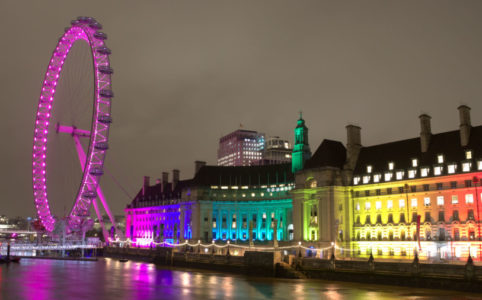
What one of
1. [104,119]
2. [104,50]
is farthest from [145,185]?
[104,50]

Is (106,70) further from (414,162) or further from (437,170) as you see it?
(437,170)

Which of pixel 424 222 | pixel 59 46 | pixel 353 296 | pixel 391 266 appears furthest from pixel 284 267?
pixel 59 46

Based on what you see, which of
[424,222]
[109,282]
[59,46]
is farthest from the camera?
[59,46]

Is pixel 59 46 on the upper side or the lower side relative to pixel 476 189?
upper

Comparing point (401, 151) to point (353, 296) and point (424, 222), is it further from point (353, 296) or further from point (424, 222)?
point (353, 296)

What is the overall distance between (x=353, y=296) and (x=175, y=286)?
21.0 metres

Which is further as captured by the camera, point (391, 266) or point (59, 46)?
point (59, 46)

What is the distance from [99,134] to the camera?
349 feet

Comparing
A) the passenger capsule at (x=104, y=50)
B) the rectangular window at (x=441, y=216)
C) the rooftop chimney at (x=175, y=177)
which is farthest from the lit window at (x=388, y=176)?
the rooftop chimney at (x=175, y=177)

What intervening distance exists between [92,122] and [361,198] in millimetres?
55988

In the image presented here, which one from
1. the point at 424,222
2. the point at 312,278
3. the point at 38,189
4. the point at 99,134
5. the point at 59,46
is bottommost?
the point at 312,278

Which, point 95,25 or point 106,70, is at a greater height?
point 95,25

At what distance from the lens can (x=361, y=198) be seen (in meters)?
108

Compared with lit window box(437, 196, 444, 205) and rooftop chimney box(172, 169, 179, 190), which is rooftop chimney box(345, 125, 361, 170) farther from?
rooftop chimney box(172, 169, 179, 190)
